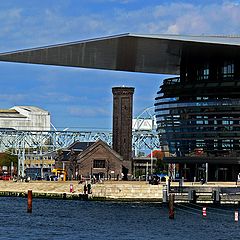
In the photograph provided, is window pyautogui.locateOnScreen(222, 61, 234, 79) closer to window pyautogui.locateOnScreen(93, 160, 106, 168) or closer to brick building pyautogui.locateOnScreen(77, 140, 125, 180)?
brick building pyautogui.locateOnScreen(77, 140, 125, 180)

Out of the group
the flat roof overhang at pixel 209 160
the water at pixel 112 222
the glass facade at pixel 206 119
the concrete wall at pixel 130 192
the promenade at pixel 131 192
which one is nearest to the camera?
the water at pixel 112 222

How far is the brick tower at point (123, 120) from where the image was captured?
143250 mm

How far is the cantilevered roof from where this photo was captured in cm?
8650

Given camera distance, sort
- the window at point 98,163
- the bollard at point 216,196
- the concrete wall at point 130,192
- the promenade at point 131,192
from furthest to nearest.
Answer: the window at point 98,163, the concrete wall at point 130,192, the promenade at point 131,192, the bollard at point 216,196

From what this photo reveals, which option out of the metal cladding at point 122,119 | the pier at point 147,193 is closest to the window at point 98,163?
the metal cladding at point 122,119

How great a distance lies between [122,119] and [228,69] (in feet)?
145

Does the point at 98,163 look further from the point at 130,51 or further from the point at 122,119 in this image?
the point at 130,51

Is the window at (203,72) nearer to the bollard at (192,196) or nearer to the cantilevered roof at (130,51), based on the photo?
the cantilevered roof at (130,51)

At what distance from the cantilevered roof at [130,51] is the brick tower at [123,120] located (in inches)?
1372

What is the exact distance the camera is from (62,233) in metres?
52.4

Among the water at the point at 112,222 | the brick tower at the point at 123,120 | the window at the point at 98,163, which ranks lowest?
the water at the point at 112,222

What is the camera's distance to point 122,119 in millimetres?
144125

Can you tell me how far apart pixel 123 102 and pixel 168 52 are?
4788 cm

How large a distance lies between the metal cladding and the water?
213 feet
